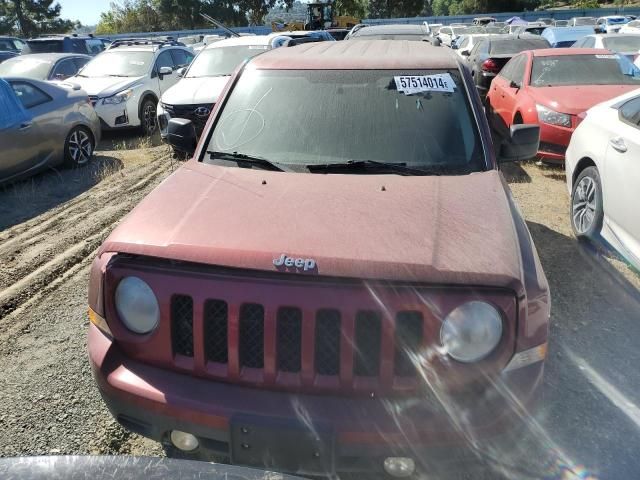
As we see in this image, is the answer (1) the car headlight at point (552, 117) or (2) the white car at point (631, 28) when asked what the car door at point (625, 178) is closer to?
(1) the car headlight at point (552, 117)

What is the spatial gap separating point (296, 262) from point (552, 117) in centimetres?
627

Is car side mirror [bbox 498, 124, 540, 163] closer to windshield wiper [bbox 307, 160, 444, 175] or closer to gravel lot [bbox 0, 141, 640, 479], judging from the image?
windshield wiper [bbox 307, 160, 444, 175]

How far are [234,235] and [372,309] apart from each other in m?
0.67

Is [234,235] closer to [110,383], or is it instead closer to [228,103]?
[110,383]

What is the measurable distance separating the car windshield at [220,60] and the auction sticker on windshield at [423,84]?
766 centimetres

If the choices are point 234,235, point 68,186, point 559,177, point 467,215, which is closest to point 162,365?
point 234,235

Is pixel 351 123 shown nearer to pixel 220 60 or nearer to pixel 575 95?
pixel 575 95

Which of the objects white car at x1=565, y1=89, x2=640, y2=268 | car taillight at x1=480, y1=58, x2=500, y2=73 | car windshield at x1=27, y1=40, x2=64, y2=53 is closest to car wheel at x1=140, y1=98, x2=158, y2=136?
car taillight at x1=480, y1=58, x2=500, y2=73

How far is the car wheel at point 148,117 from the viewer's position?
11070 millimetres

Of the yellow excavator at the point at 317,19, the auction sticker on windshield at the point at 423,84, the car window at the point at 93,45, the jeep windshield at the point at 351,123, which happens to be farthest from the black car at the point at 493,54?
the yellow excavator at the point at 317,19

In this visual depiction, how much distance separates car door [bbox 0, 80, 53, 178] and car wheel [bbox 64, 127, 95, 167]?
18.2 inches

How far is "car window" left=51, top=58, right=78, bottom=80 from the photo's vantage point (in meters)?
12.0

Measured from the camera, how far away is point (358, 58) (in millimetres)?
3629

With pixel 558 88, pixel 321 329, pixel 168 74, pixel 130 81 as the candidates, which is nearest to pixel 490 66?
pixel 558 88
